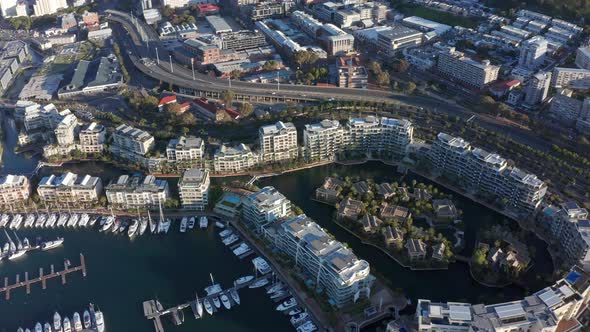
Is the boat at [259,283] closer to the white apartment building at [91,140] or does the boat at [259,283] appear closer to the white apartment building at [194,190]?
the white apartment building at [194,190]

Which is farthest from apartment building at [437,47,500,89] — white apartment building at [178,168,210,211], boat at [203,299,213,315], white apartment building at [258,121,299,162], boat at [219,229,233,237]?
boat at [203,299,213,315]

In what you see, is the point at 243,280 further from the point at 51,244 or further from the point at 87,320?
the point at 51,244

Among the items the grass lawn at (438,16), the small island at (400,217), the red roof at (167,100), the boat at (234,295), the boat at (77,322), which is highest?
the grass lawn at (438,16)

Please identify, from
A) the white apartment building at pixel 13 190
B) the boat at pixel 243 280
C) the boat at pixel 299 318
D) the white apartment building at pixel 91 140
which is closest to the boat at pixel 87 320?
the boat at pixel 243 280

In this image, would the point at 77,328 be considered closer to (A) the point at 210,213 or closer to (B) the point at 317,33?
(A) the point at 210,213

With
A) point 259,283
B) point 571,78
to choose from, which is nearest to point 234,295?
point 259,283

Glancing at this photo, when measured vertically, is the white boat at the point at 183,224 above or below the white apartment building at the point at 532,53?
below
